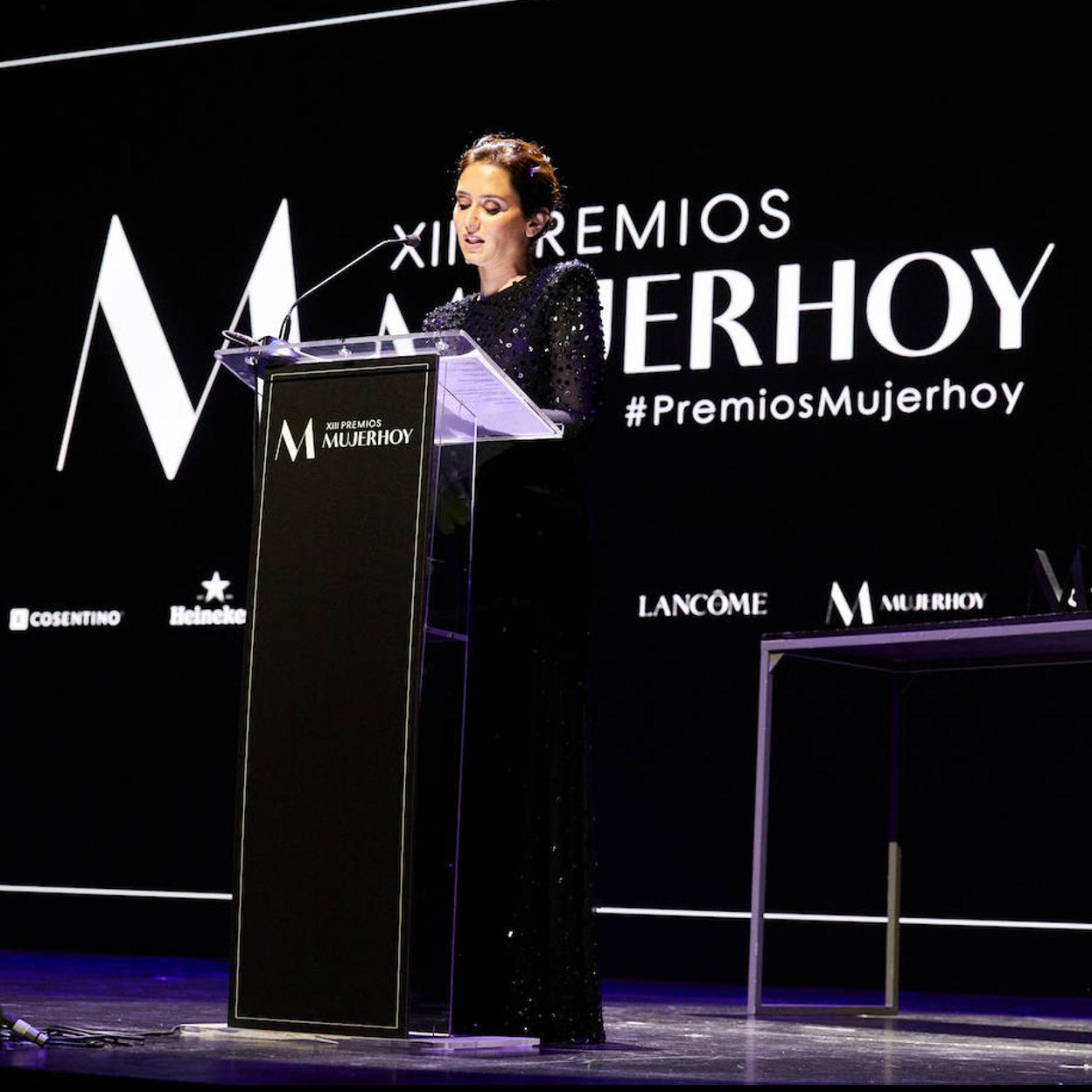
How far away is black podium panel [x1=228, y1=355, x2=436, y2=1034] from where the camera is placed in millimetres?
2186

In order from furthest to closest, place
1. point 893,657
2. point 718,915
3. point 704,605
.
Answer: point 704,605 → point 718,915 → point 893,657

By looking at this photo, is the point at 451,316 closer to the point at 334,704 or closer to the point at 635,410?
the point at 334,704

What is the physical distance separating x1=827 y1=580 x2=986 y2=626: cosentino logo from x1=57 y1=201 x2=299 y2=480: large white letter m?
1931 mm

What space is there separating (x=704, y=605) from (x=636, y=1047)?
2363 mm

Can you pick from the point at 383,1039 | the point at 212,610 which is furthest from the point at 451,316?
the point at 212,610

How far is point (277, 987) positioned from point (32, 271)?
Answer: 13.4 feet

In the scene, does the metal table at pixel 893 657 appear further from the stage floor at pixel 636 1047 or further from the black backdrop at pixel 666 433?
the black backdrop at pixel 666 433

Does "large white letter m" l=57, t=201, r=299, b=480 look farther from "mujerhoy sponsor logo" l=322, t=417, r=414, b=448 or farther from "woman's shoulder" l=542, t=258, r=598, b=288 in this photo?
"mujerhoy sponsor logo" l=322, t=417, r=414, b=448

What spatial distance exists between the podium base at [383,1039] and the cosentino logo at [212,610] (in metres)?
2.92

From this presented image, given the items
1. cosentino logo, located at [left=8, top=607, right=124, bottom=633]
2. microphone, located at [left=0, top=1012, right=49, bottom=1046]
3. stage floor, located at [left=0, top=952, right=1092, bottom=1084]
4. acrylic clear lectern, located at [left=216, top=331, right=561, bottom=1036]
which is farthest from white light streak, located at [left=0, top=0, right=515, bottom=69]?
microphone, located at [left=0, top=1012, right=49, bottom=1046]

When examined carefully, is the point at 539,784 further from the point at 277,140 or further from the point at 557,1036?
the point at 277,140

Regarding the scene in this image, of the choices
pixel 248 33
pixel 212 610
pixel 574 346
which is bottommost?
pixel 212 610

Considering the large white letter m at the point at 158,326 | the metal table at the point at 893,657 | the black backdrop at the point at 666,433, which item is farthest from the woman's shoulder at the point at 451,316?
the large white letter m at the point at 158,326

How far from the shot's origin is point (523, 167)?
264 centimetres
